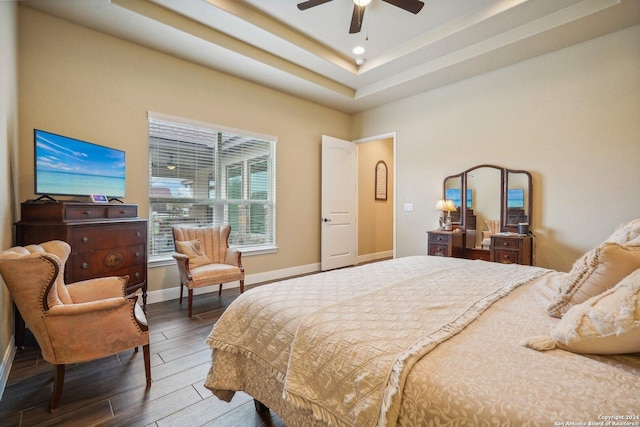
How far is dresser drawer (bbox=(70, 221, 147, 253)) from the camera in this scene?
7.66ft

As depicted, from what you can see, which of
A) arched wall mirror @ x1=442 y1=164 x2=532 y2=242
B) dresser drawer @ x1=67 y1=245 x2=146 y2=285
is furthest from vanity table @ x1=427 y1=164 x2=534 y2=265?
dresser drawer @ x1=67 y1=245 x2=146 y2=285

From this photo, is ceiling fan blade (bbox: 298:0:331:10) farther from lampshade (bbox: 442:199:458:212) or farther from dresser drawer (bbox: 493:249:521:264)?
dresser drawer (bbox: 493:249:521:264)

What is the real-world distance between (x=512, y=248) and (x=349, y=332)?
3213 mm

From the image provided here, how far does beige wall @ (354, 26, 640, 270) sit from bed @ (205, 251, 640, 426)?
7.35 ft

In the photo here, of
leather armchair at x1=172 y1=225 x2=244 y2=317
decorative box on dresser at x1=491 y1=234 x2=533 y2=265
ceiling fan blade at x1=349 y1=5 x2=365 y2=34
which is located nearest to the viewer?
ceiling fan blade at x1=349 y1=5 x2=365 y2=34

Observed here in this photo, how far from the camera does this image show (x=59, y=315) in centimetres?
158

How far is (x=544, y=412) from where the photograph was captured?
65 centimetres

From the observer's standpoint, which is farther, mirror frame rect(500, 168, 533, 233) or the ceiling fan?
mirror frame rect(500, 168, 533, 233)

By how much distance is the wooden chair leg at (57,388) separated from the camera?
63.2 inches

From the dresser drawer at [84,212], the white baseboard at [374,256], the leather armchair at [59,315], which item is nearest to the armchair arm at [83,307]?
the leather armchair at [59,315]

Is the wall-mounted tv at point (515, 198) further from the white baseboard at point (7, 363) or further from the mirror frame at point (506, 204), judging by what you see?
the white baseboard at point (7, 363)

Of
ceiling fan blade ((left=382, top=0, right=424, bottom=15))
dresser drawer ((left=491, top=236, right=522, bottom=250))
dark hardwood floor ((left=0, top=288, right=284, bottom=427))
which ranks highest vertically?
ceiling fan blade ((left=382, top=0, right=424, bottom=15))

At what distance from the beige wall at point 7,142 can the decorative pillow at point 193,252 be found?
1332mm

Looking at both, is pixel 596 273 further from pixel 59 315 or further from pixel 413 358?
pixel 59 315
